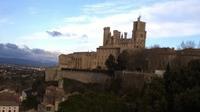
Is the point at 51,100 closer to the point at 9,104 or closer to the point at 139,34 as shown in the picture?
the point at 9,104

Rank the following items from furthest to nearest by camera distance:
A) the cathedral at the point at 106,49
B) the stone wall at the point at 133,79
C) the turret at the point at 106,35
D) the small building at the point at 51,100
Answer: the turret at the point at 106,35
the cathedral at the point at 106,49
the small building at the point at 51,100
the stone wall at the point at 133,79

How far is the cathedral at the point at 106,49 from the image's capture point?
283 ft

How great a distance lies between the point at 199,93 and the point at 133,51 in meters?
47.1

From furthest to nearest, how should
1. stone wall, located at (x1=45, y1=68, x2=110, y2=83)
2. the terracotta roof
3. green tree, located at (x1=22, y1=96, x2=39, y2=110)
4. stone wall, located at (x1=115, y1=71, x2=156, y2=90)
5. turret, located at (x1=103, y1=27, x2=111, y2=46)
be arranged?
turret, located at (x1=103, y1=27, x2=111, y2=46) < stone wall, located at (x1=45, y1=68, x2=110, y2=83) < green tree, located at (x1=22, y1=96, x2=39, y2=110) < the terracotta roof < stone wall, located at (x1=115, y1=71, x2=156, y2=90)

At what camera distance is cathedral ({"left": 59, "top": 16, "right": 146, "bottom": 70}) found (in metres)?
86.2

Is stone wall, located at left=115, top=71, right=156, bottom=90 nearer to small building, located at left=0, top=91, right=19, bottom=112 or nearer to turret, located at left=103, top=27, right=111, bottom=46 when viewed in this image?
small building, located at left=0, top=91, right=19, bottom=112

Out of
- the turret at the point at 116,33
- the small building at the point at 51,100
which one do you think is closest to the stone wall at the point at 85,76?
the small building at the point at 51,100

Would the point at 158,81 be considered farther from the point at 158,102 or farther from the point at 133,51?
the point at 133,51

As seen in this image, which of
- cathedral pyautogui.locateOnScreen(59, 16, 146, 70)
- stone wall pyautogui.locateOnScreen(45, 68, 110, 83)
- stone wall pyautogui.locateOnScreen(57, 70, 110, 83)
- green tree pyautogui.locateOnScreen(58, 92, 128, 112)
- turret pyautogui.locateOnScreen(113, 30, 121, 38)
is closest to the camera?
green tree pyautogui.locateOnScreen(58, 92, 128, 112)

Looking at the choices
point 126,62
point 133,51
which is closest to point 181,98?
point 126,62

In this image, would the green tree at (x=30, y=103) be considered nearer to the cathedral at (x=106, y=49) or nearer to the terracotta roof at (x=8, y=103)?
the terracotta roof at (x=8, y=103)

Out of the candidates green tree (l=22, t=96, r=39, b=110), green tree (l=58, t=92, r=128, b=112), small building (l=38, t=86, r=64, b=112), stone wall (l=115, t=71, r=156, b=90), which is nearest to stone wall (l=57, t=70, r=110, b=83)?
small building (l=38, t=86, r=64, b=112)

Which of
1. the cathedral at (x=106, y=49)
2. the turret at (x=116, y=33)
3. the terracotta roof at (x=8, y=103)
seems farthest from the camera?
the turret at (x=116, y=33)

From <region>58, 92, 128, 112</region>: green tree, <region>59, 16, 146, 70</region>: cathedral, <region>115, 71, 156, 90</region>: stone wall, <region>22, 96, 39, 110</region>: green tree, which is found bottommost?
<region>22, 96, 39, 110</region>: green tree
